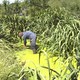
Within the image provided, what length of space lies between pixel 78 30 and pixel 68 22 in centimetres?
74

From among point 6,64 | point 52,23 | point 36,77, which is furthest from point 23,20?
point 36,77

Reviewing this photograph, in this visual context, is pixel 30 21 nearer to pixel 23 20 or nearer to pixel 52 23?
pixel 23 20

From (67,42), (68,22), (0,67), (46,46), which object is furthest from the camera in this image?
(46,46)

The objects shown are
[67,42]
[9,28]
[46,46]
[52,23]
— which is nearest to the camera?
[67,42]

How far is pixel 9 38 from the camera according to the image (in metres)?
13.1

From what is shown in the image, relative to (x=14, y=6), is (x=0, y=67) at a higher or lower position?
lower

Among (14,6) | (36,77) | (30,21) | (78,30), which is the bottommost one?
(36,77)

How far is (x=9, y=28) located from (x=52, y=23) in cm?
390

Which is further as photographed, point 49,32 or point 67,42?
point 49,32

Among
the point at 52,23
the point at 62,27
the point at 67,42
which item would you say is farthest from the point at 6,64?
the point at 52,23

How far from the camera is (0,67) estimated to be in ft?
15.7

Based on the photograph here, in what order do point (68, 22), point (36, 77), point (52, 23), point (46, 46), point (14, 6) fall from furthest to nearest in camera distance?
point (14, 6) → point (52, 23) → point (46, 46) → point (68, 22) → point (36, 77)

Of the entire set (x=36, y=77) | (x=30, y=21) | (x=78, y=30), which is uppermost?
(x=30, y=21)

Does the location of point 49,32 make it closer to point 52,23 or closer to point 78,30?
point 52,23
